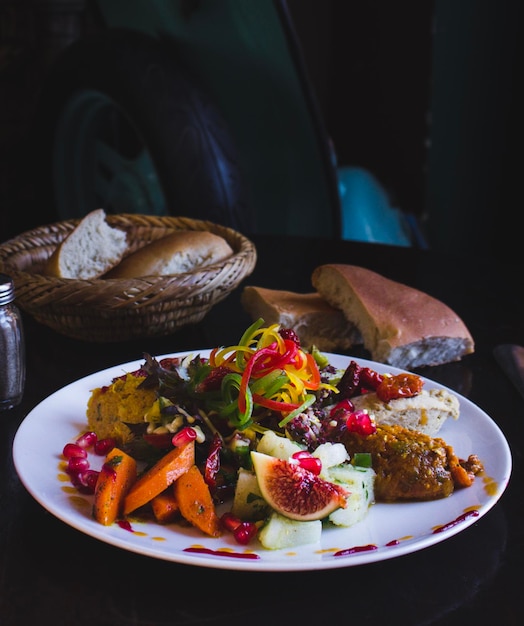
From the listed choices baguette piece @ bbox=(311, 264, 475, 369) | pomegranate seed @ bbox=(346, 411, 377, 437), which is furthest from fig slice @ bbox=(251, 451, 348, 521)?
baguette piece @ bbox=(311, 264, 475, 369)

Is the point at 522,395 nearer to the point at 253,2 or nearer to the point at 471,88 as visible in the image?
the point at 253,2

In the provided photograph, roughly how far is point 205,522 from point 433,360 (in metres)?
1.29

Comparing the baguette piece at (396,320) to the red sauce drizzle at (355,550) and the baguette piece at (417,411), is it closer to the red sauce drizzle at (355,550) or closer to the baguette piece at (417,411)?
the baguette piece at (417,411)

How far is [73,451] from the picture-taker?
6.05 ft

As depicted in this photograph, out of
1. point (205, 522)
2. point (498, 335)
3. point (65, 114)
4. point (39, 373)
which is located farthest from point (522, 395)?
point (65, 114)


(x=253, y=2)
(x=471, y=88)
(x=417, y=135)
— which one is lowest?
(x=417, y=135)

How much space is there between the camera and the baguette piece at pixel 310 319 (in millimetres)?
2742

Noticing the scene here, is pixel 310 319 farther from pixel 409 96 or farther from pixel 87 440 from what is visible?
pixel 409 96

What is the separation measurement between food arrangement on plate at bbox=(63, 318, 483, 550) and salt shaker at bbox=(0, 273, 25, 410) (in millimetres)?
314

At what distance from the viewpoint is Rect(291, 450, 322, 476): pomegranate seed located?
1.67 meters

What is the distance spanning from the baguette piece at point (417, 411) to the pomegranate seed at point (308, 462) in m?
0.36

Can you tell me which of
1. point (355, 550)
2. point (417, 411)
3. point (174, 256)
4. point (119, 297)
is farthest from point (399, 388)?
point (174, 256)

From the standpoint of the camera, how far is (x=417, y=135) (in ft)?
21.3

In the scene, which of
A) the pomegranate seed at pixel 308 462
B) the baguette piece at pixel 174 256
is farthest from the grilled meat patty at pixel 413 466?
the baguette piece at pixel 174 256
